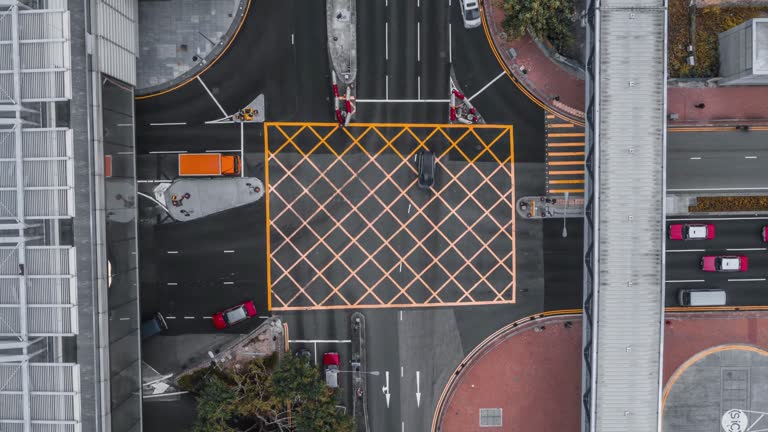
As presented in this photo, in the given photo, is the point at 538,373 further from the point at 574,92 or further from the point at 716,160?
the point at 574,92

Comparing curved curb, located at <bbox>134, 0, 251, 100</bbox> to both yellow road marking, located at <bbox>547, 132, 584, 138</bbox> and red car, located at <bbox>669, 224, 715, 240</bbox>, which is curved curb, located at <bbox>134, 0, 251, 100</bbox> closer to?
yellow road marking, located at <bbox>547, 132, 584, 138</bbox>

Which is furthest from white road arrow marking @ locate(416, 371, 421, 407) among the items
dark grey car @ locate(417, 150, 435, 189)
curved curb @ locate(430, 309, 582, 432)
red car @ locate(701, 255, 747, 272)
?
red car @ locate(701, 255, 747, 272)

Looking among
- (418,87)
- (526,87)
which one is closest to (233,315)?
(418,87)

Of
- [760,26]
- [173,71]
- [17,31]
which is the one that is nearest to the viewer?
[17,31]

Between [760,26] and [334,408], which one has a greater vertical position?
[760,26]

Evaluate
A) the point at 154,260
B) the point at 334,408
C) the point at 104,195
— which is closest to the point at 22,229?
the point at 104,195

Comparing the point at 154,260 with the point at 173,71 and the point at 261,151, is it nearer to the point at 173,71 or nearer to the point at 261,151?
the point at 261,151
